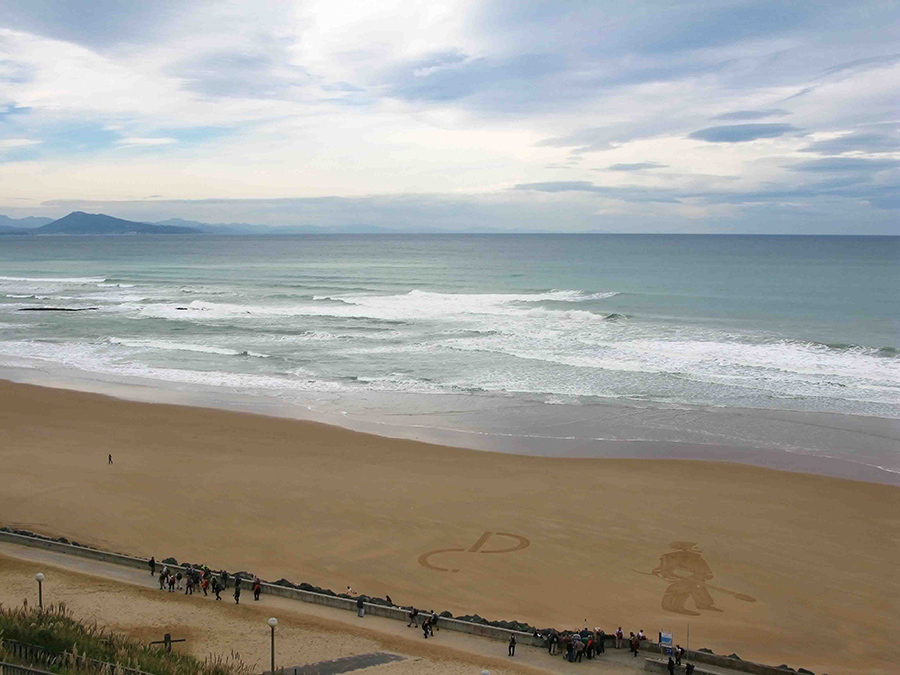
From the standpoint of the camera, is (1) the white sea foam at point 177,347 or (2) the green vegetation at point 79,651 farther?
(1) the white sea foam at point 177,347

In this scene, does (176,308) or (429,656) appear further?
(176,308)

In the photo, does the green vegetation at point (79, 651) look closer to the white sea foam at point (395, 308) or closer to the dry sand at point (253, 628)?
the dry sand at point (253, 628)

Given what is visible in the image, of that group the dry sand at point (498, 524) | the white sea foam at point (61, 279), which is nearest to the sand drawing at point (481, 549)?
the dry sand at point (498, 524)

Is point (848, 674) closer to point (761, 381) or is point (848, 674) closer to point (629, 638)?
point (629, 638)

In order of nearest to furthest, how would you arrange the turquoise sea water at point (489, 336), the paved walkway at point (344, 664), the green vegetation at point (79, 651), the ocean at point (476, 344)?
the green vegetation at point (79, 651)
the paved walkway at point (344, 664)
the ocean at point (476, 344)
the turquoise sea water at point (489, 336)

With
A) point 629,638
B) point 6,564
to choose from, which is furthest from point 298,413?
point 629,638

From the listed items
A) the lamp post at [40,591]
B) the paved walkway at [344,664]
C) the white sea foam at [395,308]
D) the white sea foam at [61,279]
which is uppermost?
the white sea foam at [61,279]
